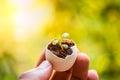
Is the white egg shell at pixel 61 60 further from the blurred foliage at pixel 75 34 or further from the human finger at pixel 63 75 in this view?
the blurred foliage at pixel 75 34

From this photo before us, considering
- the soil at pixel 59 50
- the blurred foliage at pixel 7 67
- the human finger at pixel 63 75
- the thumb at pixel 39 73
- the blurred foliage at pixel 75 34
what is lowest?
the blurred foliage at pixel 7 67

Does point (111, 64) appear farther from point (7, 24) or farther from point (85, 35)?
point (7, 24)

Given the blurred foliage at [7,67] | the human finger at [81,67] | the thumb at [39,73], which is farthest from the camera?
the blurred foliage at [7,67]

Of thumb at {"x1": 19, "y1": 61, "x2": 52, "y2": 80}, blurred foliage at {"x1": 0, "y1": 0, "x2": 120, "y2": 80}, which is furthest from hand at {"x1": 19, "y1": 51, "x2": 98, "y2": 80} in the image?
blurred foliage at {"x1": 0, "y1": 0, "x2": 120, "y2": 80}

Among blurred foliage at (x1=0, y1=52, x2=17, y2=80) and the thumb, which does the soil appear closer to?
the thumb

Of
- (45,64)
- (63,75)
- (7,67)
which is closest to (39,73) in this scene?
(45,64)

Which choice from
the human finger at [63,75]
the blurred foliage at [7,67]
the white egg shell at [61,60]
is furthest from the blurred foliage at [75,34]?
the white egg shell at [61,60]
